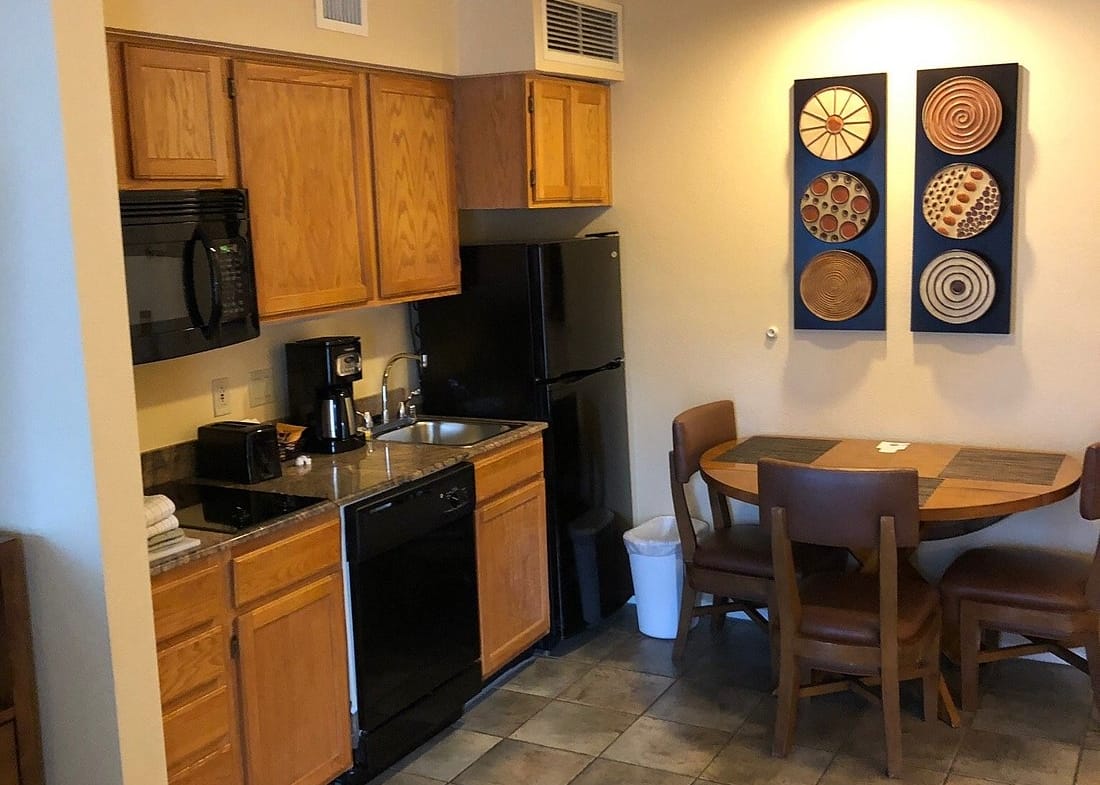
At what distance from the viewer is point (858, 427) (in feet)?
13.2

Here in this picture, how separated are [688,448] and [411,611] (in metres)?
1.17

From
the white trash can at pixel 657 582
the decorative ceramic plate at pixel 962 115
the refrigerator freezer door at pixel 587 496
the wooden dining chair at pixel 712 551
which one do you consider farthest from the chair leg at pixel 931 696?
the decorative ceramic plate at pixel 962 115

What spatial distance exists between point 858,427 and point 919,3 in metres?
1.47

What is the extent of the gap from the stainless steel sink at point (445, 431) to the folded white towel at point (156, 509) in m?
1.34

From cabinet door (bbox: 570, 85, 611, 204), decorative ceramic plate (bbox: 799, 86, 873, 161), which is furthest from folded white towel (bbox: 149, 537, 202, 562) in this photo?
decorative ceramic plate (bbox: 799, 86, 873, 161)

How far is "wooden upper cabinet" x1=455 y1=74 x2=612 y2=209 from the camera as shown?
12.5 ft

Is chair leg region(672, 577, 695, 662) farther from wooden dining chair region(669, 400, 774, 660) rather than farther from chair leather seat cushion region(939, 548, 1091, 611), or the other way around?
chair leather seat cushion region(939, 548, 1091, 611)

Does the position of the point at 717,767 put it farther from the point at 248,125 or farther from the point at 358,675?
the point at 248,125

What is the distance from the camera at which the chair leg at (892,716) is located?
3125 millimetres

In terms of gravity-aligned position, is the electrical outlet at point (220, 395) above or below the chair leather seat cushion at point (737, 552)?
above

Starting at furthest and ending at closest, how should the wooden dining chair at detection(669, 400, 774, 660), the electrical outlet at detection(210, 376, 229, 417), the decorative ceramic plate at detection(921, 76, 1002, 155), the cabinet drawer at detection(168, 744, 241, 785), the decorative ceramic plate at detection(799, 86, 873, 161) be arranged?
1. the decorative ceramic plate at detection(799, 86, 873, 161)
2. the wooden dining chair at detection(669, 400, 774, 660)
3. the decorative ceramic plate at detection(921, 76, 1002, 155)
4. the electrical outlet at detection(210, 376, 229, 417)
5. the cabinet drawer at detection(168, 744, 241, 785)

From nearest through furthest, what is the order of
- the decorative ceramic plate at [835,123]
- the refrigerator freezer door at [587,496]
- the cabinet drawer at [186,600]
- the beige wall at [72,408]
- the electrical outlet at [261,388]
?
the beige wall at [72,408]
the cabinet drawer at [186,600]
the electrical outlet at [261,388]
the decorative ceramic plate at [835,123]
the refrigerator freezer door at [587,496]

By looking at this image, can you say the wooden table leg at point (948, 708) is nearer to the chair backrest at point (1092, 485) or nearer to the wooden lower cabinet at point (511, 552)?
the chair backrest at point (1092, 485)

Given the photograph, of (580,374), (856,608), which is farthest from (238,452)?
(856,608)
